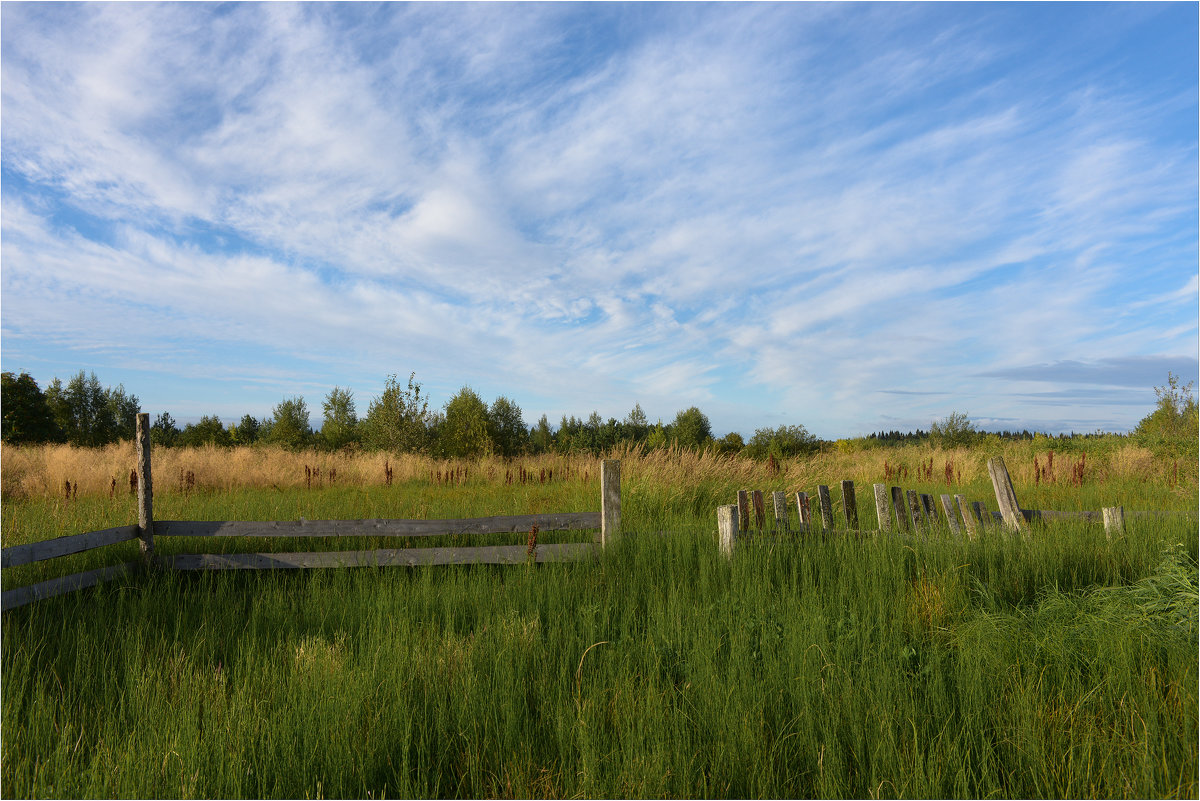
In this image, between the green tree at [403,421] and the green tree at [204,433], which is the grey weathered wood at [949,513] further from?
the green tree at [204,433]

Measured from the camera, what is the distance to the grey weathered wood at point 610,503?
7.11 meters

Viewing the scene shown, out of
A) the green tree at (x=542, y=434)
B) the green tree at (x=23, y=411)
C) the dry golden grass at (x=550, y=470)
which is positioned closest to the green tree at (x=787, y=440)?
the dry golden grass at (x=550, y=470)

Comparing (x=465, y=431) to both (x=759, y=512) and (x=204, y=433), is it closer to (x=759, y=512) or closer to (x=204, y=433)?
(x=759, y=512)

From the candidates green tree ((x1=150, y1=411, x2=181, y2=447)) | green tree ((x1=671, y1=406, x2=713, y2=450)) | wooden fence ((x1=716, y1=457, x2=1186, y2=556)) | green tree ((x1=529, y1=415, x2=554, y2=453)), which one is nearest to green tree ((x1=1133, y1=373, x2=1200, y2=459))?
wooden fence ((x1=716, y1=457, x2=1186, y2=556))

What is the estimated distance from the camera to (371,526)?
7316 millimetres

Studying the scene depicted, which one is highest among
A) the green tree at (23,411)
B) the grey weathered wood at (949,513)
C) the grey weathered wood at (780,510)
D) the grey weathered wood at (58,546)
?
the green tree at (23,411)

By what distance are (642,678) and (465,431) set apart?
92.7 ft

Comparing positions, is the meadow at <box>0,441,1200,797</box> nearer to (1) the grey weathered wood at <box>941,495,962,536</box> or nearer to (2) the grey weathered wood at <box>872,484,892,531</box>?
(1) the grey weathered wood at <box>941,495,962,536</box>

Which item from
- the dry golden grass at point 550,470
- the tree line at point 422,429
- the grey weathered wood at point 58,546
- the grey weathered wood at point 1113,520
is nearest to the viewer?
the grey weathered wood at point 58,546

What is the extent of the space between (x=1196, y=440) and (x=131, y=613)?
1009 inches

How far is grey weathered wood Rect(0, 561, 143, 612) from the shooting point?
548 cm

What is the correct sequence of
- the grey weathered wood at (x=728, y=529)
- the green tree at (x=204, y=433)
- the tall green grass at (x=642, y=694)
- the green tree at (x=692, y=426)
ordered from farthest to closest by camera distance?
the green tree at (x=204, y=433) < the green tree at (x=692, y=426) < the grey weathered wood at (x=728, y=529) < the tall green grass at (x=642, y=694)

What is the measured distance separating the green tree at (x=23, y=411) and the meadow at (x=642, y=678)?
39.2m

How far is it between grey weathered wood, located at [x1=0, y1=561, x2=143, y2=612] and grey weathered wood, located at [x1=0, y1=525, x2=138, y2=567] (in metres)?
0.25
